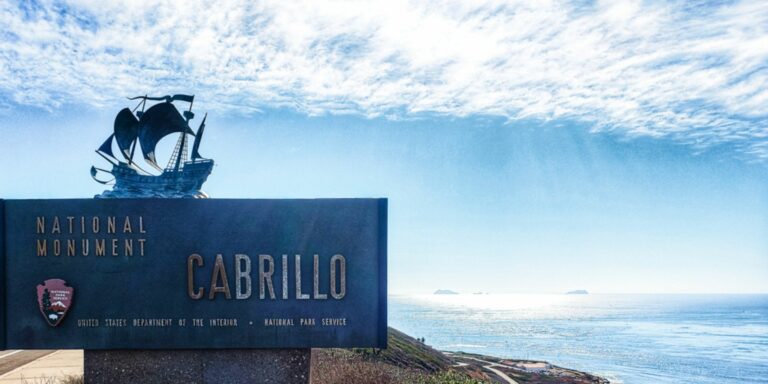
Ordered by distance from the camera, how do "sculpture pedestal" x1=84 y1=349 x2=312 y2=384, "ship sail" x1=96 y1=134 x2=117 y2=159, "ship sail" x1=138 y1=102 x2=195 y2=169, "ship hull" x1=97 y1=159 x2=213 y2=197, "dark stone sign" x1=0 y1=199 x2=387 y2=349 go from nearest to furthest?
"dark stone sign" x1=0 y1=199 x2=387 y2=349
"sculpture pedestal" x1=84 y1=349 x2=312 y2=384
"ship hull" x1=97 y1=159 x2=213 y2=197
"ship sail" x1=138 y1=102 x2=195 y2=169
"ship sail" x1=96 y1=134 x2=117 y2=159

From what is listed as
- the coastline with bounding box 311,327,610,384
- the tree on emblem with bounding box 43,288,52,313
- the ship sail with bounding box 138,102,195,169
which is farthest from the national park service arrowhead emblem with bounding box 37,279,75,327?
the ship sail with bounding box 138,102,195,169

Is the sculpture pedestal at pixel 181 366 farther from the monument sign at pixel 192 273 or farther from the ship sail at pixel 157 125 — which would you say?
the ship sail at pixel 157 125

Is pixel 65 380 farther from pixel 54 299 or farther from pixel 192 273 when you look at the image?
pixel 192 273

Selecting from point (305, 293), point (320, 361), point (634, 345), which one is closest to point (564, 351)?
point (634, 345)

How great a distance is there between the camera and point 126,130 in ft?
65.0

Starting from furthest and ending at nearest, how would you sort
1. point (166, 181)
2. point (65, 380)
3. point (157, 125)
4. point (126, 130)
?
point (157, 125) < point (126, 130) < point (166, 181) < point (65, 380)

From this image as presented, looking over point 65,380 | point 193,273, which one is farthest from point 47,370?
point 193,273

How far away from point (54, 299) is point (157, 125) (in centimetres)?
900

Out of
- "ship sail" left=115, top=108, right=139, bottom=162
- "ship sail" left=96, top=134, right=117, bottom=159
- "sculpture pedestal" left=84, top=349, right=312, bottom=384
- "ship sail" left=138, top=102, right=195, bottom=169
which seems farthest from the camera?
"ship sail" left=96, top=134, right=117, bottom=159

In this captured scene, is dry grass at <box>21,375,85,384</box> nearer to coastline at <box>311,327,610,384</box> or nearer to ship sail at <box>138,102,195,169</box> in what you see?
coastline at <box>311,327,610,384</box>

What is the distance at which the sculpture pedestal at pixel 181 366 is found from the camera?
13.3 meters

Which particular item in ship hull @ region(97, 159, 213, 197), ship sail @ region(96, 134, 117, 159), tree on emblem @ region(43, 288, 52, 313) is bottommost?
tree on emblem @ region(43, 288, 52, 313)

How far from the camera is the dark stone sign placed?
13195 millimetres

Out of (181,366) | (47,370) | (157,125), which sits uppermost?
(157,125)
